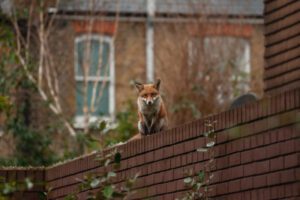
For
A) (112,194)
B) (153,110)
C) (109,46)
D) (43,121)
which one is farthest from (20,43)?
(112,194)

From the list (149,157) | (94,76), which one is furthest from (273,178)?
(94,76)

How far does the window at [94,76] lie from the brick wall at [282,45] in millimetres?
14047

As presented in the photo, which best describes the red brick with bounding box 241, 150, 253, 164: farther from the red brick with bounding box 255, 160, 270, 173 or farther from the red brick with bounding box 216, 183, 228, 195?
the red brick with bounding box 216, 183, 228, 195

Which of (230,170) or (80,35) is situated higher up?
Answer: (80,35)

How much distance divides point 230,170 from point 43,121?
17472mm

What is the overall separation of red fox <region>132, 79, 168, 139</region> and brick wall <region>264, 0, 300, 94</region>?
122 cm

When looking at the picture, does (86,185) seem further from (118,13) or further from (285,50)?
(118,13)

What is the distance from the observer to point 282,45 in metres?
14.4

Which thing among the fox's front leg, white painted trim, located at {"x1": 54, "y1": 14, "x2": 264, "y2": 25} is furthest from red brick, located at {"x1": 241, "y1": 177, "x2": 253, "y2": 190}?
white painted trim, located at {"x1": 54, "y1": 14, "x2": 264, "y2": 25}

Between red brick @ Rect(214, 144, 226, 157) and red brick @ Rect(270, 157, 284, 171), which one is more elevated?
red brick @ Rect(214, 144, 226, 157)

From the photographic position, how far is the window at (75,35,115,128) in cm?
2916

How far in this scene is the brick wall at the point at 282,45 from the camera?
14039 millimetres

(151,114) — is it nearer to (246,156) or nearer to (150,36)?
(246,156)

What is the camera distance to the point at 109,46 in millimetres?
31062
